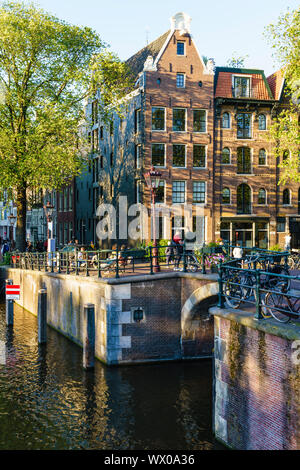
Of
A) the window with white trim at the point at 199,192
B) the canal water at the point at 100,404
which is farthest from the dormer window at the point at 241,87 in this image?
the canal water at the point at 100,404

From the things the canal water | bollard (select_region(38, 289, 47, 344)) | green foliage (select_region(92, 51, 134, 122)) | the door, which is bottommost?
the canal water

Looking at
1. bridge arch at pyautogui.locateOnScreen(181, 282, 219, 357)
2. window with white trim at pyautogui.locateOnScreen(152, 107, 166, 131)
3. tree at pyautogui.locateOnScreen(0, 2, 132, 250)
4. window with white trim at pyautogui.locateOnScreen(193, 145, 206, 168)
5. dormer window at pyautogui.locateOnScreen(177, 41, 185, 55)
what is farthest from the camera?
window with white trim at pyautogui.locateOnScreen(193, 145, 206, 168)

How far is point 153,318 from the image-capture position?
17.8m

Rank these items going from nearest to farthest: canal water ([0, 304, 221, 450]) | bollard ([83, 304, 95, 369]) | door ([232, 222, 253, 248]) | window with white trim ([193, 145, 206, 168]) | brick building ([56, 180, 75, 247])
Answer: canal water ([0, 304, 221, 450]), bollard ([83, 304, 95, 369]), window with white trim ([193, 145, 206, 168]), door ([232, 222, 253, 248]), brick building ([56, 180, 75, 247])

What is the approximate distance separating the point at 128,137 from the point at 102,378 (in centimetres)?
2311

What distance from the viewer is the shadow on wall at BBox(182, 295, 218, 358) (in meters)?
17.9

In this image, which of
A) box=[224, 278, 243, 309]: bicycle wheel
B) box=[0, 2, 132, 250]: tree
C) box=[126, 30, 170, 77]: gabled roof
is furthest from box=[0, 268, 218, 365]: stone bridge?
box=[126, 30, 170, 77]: gabled roof

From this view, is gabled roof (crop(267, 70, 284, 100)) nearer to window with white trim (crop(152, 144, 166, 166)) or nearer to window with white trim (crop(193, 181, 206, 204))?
window with white trim (crop(193, 181, 206, 204))

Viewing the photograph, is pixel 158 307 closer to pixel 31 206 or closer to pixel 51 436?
pixel 51 436

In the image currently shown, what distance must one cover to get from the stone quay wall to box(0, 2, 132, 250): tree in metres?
21.1

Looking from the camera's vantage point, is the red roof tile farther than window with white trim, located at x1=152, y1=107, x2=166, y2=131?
Yes

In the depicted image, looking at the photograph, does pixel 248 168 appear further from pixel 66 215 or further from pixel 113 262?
pixel 66 215

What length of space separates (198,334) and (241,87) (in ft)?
76.2

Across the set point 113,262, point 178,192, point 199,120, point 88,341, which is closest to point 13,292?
point 113,262
